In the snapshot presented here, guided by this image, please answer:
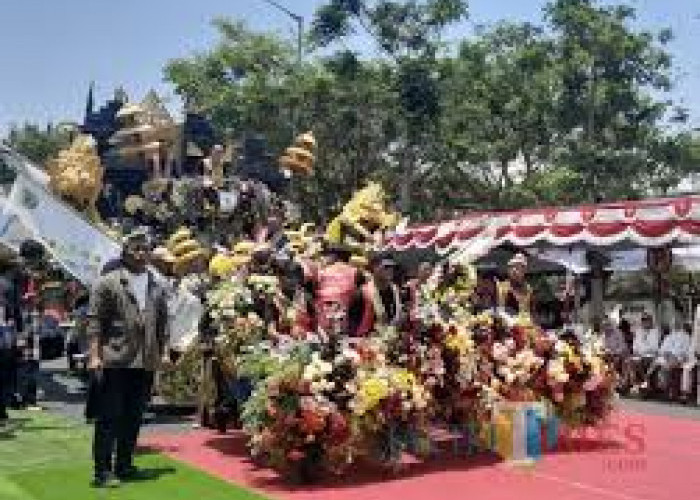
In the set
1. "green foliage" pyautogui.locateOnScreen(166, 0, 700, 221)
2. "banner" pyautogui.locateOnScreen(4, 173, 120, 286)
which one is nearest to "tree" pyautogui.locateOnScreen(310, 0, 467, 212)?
"green foliage" pyautogui.locateOnScreen(166, 0, 700, 221)

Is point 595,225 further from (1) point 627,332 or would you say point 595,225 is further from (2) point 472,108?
(2) point 472,108

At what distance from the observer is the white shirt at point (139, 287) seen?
854cm

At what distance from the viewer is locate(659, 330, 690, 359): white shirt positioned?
1638 cm

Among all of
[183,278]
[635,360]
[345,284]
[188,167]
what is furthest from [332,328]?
[635,360]

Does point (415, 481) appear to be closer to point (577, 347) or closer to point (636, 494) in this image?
point (636, 494)

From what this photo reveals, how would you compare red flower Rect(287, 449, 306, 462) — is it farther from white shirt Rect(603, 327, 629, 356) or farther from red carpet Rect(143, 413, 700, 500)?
white shirt Rect(603, 327, 629, 356)

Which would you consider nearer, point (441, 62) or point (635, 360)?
point (635, 360)

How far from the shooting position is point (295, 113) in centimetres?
3331

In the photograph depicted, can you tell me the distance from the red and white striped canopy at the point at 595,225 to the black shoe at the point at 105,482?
630 cm

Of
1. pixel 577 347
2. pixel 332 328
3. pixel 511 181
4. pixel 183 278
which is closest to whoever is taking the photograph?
pixel 332 328

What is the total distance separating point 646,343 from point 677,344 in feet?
2.47

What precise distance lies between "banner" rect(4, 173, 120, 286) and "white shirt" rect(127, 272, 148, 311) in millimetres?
3374

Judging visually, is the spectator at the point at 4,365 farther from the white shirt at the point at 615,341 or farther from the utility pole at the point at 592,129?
the utility pole at the point at 592,129

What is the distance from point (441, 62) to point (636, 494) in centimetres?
2425
